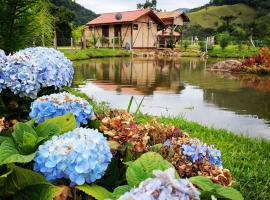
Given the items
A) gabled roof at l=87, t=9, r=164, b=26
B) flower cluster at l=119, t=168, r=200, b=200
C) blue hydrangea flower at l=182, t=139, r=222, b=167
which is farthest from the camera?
gabled roof at l=87, t=9, r=164, b=26

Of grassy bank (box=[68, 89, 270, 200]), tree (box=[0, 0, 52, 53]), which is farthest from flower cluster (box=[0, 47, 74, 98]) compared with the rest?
grassy bank (box=[68, 89, 270, 200])

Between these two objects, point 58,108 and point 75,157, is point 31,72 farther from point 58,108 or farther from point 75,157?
point 75,157

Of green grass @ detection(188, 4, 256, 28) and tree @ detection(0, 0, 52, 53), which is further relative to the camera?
green grass @ detection(188, 4, 256, 28)

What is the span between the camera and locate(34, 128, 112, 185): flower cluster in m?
1.71

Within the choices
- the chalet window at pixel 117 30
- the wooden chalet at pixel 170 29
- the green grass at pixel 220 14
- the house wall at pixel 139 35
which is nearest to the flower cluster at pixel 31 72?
the house wall at pixel 139 35

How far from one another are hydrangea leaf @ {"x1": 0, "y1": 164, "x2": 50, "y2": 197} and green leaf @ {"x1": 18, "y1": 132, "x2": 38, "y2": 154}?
0.16m

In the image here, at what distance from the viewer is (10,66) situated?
334 cm

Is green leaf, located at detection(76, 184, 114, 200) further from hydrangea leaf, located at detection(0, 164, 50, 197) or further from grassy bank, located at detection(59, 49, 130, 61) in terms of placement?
grassy bank, located at detection(59, 49, 130, 61)

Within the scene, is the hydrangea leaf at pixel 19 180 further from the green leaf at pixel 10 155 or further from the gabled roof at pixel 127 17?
the gabled roof at pixel 127 17

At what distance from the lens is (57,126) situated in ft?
7.03

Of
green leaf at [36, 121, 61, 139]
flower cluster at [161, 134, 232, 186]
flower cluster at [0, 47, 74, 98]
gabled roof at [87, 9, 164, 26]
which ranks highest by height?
gabled roof at [87, 9, 164, 26]

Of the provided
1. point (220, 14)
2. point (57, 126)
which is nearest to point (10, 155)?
point (57, 126)

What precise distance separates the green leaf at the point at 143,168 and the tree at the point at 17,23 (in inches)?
124

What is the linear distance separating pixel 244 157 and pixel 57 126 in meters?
2.89
